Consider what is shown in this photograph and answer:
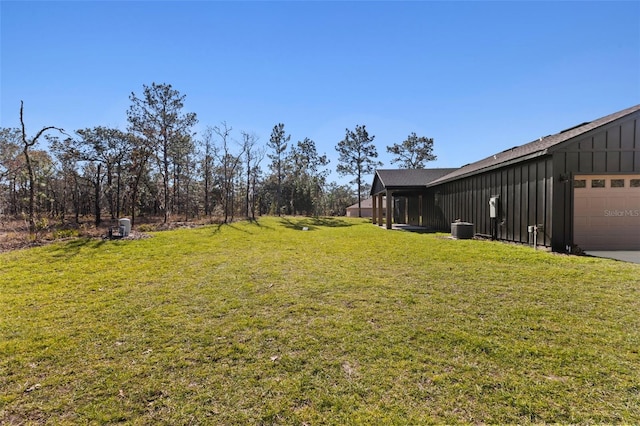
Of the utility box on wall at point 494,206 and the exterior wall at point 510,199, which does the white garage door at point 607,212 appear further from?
the utility box on wall at point 494,206

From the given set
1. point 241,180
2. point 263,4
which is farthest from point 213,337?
point 241,180

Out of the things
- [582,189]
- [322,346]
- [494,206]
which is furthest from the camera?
[494,206]

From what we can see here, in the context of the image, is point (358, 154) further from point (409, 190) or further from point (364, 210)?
point (409, 190)

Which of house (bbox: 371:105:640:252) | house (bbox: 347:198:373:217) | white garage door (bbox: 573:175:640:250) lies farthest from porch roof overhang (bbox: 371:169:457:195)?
house (bbox: 347:198:373:217)

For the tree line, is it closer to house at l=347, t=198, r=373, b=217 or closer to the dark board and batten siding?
house at l=347, t=198, r=373, b=217

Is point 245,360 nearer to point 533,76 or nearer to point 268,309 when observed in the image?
point 268,309

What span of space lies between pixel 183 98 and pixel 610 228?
2585 centimetres

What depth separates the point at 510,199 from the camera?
9.29m

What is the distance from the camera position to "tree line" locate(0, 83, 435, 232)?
1833cm

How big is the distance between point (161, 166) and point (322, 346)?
2577 cm


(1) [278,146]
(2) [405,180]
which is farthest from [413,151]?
(2) [405,180]

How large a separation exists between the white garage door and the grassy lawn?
9.06 feet

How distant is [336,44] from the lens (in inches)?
384

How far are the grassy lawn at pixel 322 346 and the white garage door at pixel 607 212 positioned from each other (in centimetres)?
276
